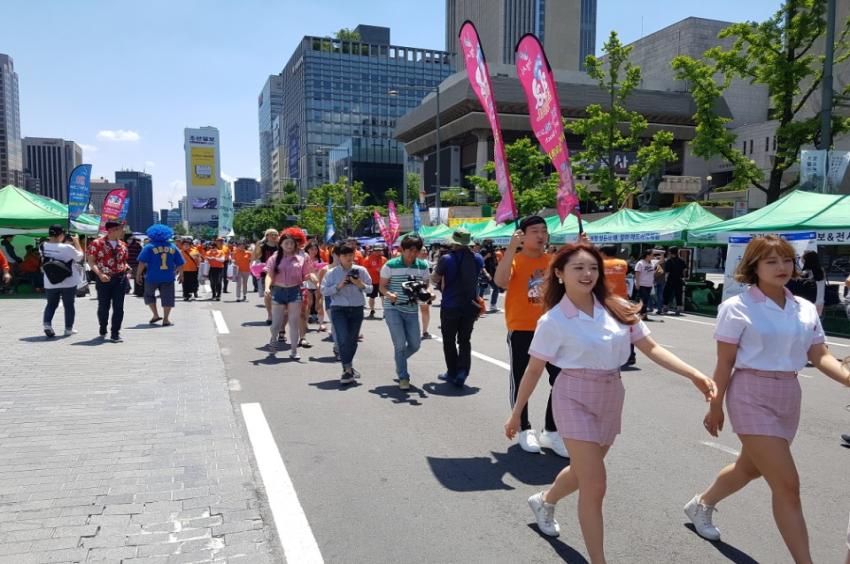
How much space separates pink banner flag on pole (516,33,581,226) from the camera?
9.02 metres

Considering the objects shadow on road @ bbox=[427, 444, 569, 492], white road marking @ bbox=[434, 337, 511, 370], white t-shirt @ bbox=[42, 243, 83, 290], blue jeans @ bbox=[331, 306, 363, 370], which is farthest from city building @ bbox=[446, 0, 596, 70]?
shadow on road @ bbox=[427, 444, 569, 492]

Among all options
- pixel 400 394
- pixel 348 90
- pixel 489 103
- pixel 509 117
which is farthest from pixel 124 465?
pixel 348 90

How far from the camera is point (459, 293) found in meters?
6.86

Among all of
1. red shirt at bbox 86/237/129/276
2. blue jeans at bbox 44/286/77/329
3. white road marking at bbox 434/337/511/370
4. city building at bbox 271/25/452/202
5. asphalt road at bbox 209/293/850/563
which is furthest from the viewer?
city building at bbox 271/25/452/202

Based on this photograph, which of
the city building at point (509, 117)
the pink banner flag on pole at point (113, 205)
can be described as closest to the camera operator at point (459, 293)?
the pink banner flag on pole at point (113, 205)

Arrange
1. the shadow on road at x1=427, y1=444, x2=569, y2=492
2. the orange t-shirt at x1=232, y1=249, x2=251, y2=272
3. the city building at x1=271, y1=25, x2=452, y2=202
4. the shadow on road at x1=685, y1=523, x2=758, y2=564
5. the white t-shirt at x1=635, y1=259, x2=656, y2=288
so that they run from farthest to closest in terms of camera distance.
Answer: the city building at x1=271, y1=25, x2=452, y2=202 < the orange t-shirt at x1=232, y1=249, x2=251, y2=272 < the white t-shirt at x1=635, y1=259, x2=656, y2=288 < the shadow on road at x1=427, y1=444, x2=569, y2=492 < the shadow on road at x1=685, y1=523, x2=758, y2=564

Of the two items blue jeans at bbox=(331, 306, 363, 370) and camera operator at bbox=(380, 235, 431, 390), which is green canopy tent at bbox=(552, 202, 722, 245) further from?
blue jeans at bbox=(331, 306, 363, 370)

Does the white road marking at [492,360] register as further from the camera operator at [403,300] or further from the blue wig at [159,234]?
the blue wig at [159,234]

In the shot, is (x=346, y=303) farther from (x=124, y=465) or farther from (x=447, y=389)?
(x=124, y=465)

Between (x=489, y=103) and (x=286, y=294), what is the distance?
13.2ft

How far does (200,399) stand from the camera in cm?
618

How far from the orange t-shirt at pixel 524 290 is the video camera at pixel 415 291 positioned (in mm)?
1936

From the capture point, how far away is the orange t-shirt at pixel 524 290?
4.90 m

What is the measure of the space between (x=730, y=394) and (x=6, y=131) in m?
217
